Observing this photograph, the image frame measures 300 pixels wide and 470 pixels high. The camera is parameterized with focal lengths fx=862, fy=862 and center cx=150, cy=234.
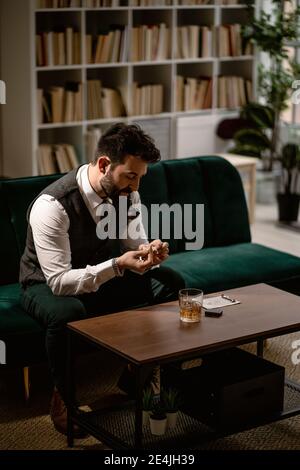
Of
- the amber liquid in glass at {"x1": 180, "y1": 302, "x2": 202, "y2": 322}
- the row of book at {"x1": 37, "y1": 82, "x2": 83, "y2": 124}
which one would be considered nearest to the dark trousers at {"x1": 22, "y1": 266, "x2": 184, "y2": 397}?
the amber liquid in glass at {"x1": 180, "y1": 302, "x2": 202, "y2": 322}

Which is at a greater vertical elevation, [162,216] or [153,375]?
[162,216]

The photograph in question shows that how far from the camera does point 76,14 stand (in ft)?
19.4

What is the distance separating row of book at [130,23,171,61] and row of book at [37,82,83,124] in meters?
0.53

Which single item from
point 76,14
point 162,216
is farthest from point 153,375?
point 76,14

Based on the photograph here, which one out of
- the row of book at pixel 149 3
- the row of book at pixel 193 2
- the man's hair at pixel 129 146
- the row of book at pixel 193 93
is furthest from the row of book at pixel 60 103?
the man's hair at pixel 129 146

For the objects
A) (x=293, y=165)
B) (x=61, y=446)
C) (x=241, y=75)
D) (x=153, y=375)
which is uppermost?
(x=241, y=75)

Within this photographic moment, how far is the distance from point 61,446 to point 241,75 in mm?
4671

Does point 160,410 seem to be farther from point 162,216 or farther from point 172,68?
point 172,68

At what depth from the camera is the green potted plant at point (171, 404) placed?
3.02m

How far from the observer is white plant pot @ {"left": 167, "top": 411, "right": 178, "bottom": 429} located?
3047 mm

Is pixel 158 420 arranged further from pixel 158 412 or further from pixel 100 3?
pixel 100 3

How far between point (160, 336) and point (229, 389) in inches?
12.5

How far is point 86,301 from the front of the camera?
10.7ft

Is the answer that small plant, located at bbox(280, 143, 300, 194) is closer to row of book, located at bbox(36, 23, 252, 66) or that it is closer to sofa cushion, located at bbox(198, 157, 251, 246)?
row of book, located at bbox(36, 23, 252, 66)
